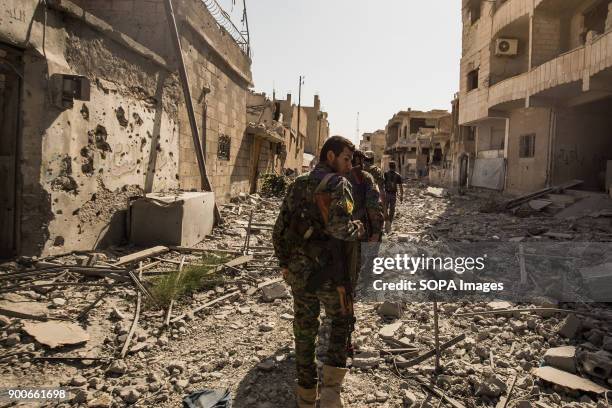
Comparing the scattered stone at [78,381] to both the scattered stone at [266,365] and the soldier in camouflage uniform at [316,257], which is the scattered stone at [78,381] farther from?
the soldier in camouflage uniform at [316,257]

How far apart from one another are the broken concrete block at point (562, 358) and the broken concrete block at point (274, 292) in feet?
8.69

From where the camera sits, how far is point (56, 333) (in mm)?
3189

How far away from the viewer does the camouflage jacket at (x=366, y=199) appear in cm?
359

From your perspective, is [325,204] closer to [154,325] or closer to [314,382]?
[314,382]

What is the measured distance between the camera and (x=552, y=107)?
12945 millimetres

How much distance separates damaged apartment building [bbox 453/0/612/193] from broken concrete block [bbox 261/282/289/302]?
32.1 ft

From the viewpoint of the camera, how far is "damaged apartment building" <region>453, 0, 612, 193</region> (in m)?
11.0

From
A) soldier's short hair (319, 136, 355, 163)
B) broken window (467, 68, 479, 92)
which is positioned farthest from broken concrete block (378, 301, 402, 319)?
broken window (467, 68, 479, 92)

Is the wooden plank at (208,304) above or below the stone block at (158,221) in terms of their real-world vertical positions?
below

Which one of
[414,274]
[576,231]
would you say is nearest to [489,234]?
[576,231]

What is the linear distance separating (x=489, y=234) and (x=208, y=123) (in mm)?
7094

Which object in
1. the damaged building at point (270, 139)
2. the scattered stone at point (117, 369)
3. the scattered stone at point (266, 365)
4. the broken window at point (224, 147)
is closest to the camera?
the scattered stone at point (117, 369)

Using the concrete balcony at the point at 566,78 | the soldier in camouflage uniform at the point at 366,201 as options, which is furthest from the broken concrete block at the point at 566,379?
the concrete balcony at the point at 566,78

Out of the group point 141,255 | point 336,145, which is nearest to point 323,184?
point 336,145
